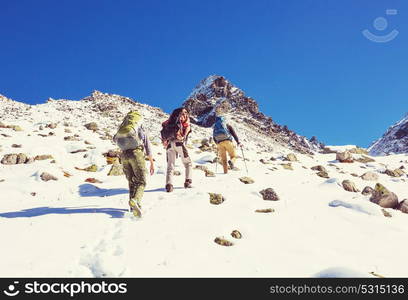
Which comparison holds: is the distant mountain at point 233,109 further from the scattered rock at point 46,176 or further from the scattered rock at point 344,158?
the scattered rock at point 46,176

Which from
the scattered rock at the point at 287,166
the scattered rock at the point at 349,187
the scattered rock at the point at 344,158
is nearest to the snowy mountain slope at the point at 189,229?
the scattered rock at the point at 349,187

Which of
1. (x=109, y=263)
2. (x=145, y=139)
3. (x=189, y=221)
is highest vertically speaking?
(x=145, y=139)

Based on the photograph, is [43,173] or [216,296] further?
[43,173]

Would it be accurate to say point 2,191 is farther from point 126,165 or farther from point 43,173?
point 126,165

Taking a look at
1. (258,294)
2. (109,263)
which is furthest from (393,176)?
(109,263)

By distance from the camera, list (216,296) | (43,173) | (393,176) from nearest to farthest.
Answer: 1. (216,296)
2. (43,173)
3. (393,176)

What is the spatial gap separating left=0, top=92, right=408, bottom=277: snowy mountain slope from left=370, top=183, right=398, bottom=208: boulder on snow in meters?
0.32

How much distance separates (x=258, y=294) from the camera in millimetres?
3996

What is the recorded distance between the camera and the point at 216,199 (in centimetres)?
793

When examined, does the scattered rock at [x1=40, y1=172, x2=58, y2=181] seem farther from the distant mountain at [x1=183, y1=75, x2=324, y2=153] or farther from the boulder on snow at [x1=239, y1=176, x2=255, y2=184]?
the distant mountain at [x1=183, y1=75, x2=324, y2=153]

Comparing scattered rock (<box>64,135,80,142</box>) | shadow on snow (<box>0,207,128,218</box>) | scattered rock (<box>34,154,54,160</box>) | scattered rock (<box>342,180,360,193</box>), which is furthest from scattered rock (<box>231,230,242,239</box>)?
scattered rock (<box>64,135,80,142</box>)

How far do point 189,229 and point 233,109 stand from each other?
69.8m

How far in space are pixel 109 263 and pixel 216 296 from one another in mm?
1579

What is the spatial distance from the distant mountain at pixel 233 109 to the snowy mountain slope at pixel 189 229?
165ft
